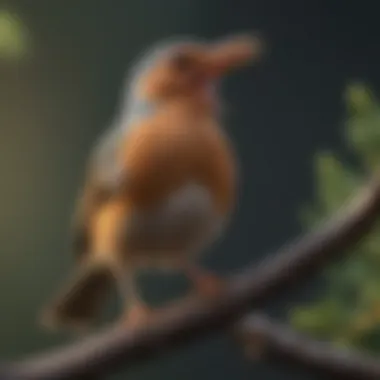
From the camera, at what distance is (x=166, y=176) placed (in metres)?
0.73

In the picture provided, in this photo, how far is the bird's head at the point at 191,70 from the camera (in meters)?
0.75

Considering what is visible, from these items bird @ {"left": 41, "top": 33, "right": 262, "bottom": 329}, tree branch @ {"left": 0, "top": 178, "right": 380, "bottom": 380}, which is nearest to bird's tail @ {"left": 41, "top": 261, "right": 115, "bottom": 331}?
bird @ {"left": 41, "top": 33, "right": 262, "bottom": 329}

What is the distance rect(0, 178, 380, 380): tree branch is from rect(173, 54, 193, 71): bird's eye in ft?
0.58

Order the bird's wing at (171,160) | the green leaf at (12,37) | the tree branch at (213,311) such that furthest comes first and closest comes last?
the green leaf at (12,37)
the bird's wing at (171,160)
the tree branch at (213,311)

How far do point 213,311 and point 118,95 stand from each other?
36cm

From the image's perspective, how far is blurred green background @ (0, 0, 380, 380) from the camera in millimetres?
977

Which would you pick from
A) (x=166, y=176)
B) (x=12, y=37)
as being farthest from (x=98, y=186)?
(x=12, y=37)

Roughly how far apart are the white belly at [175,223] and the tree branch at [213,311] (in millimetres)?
58

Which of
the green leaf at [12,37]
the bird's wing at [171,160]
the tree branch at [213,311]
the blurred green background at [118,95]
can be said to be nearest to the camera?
the tree branch at [213,311]

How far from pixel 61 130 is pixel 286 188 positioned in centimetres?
24

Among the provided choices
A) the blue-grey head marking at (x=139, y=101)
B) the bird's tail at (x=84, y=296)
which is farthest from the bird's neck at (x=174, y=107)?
the bird's tail at (x=84, y=296)

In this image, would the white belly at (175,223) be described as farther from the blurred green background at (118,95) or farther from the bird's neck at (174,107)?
the blurred green background at (118,95)

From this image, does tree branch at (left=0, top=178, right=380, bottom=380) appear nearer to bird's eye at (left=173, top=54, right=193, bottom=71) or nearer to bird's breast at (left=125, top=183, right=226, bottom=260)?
bird's breast at (left=125, top=183, right=226, bottom=260)

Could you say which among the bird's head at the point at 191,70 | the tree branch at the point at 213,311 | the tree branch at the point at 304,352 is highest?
the bird's head at the point at 191,70
